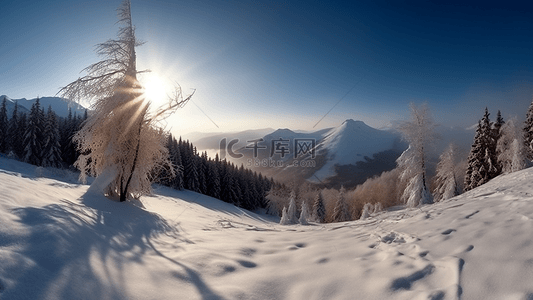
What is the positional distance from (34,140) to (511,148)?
64423 mm

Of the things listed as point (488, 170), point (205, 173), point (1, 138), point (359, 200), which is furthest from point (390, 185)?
point (1, 138)

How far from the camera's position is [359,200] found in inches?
2345

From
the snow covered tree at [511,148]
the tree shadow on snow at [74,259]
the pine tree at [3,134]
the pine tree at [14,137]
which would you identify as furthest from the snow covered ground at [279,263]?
the pine tree at [3,134]

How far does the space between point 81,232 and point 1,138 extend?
61887 mm

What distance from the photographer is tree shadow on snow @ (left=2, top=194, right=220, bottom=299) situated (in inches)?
94.4

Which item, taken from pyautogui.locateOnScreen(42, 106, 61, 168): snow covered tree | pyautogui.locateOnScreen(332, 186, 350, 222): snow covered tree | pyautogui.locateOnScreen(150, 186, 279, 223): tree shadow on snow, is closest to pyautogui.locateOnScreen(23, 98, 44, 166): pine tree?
pyautogui.locateOnScreen(42, 106, 61, 168): snow covered tree

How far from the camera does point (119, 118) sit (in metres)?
9.76

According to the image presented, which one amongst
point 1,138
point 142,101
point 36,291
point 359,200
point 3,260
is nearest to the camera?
point 36,291

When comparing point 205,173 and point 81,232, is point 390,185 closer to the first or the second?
point 205,173

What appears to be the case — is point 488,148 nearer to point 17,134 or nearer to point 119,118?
point 119,118

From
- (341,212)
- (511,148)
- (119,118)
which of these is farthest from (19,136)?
(511,148)

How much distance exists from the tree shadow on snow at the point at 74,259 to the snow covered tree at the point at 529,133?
3353 cm

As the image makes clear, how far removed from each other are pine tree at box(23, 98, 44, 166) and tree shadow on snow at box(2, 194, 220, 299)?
150ft

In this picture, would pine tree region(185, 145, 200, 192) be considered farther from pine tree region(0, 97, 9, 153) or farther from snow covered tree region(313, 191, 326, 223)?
pine tree region(0, 97, 9, 153)
